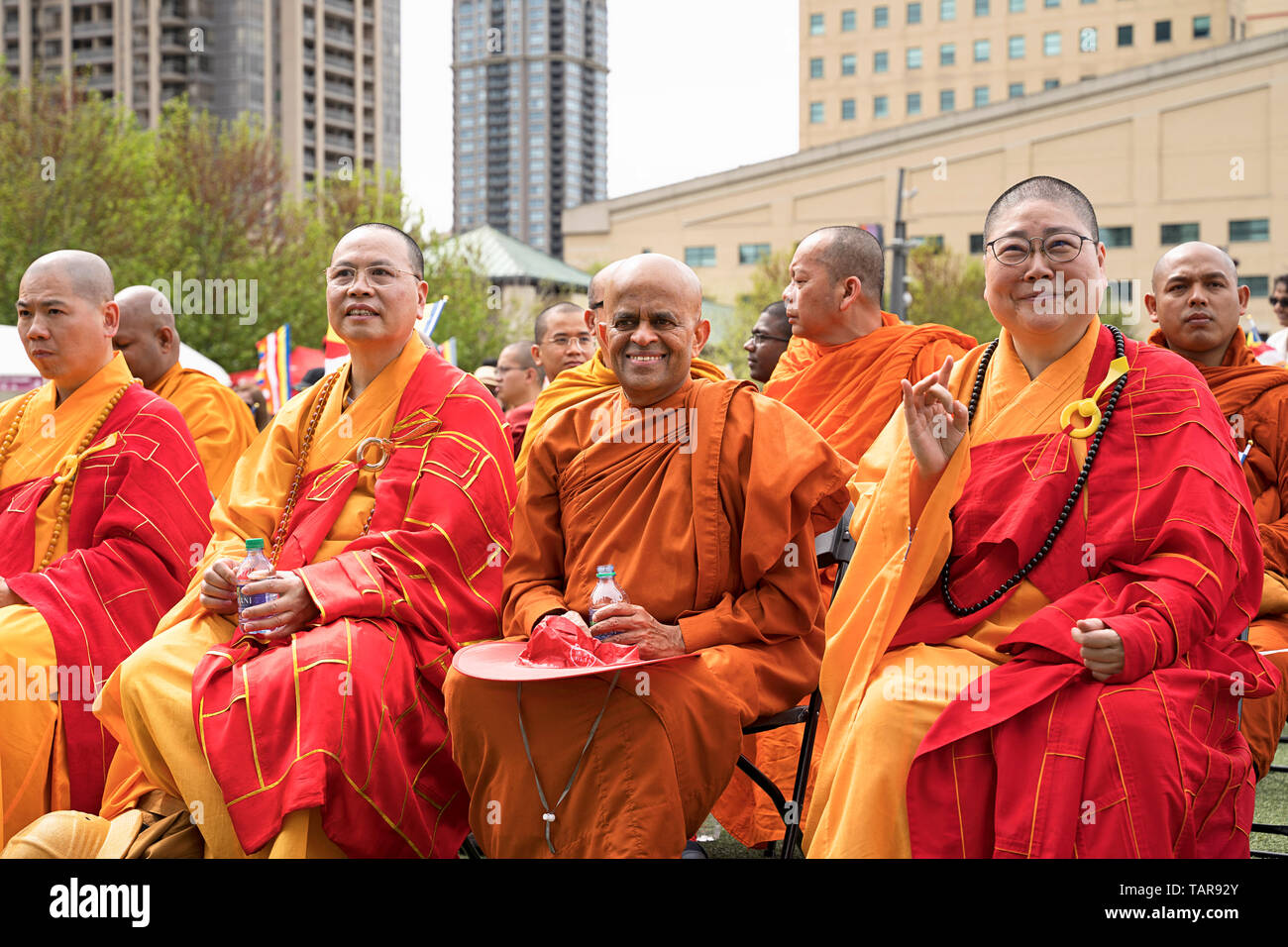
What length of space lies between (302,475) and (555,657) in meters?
1.34

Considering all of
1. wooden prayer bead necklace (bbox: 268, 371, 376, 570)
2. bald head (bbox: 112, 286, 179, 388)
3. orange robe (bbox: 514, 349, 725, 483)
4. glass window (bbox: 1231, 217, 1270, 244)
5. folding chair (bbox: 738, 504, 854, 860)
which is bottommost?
folding chair (bbox: 738, 504, 854, 860)

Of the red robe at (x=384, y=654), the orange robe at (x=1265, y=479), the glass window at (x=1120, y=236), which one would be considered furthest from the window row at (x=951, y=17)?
the red robe at (x=384, y=654)

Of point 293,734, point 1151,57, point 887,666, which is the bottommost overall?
point 293,734

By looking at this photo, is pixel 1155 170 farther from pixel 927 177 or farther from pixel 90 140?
pixel 90 140

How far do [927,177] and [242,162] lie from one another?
2974 cm

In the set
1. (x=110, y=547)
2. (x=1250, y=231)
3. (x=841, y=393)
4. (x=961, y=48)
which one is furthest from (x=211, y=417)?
(x=961, y=48)

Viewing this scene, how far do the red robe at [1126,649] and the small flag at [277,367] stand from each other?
28.5ft

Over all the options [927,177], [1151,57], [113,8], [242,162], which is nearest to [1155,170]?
[927,177]

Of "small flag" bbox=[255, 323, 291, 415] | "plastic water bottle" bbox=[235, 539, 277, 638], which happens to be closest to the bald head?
"plastic water bottle" bbox=[235, 539, 277, 638]

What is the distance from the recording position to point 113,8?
71.1 m

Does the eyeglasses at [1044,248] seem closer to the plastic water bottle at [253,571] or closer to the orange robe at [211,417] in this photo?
the plastic water bottle at [253,571]

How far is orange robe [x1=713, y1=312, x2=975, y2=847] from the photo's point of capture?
15.5 ft

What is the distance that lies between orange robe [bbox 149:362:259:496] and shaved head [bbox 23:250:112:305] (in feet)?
2.77

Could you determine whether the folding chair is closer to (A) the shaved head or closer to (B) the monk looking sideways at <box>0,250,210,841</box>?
(B) the monk looking sideways at <box>0,250,210,841</box>
